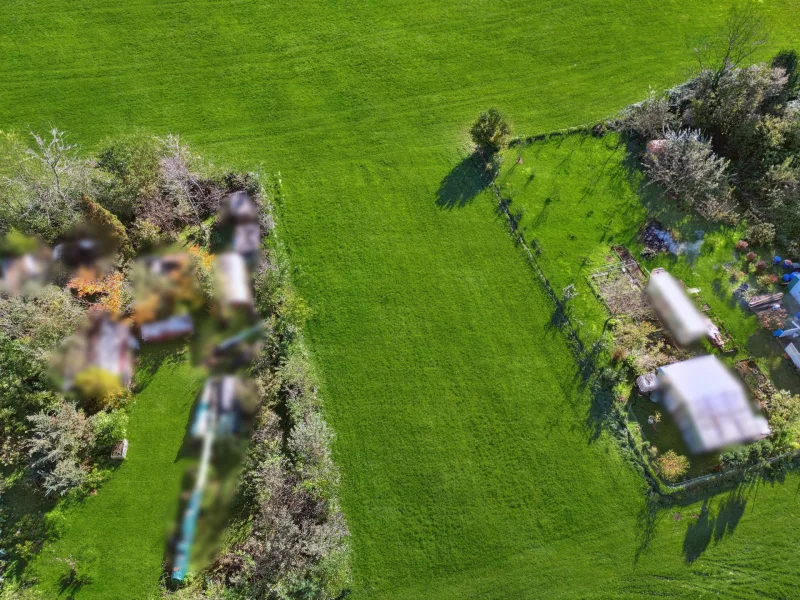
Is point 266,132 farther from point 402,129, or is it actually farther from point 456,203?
point 456,203

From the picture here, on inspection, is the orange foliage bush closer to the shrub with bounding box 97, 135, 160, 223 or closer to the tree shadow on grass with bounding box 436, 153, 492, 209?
the shrub with bounding box 97, 135, 160, 223

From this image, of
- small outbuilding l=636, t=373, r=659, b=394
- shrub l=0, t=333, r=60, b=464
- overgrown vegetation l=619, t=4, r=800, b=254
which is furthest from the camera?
overgrown vegetation l=619, t=4, r=800, b=254

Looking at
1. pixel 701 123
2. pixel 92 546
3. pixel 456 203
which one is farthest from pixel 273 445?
pixel 701 123

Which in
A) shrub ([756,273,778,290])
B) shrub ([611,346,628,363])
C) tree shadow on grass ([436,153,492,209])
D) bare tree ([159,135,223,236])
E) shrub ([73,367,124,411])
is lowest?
shrub ([611,346,628,363])

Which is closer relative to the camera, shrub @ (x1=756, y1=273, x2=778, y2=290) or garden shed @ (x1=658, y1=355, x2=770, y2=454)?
garden shed @ (x1=658, y1=355, x2=770, y2=454)

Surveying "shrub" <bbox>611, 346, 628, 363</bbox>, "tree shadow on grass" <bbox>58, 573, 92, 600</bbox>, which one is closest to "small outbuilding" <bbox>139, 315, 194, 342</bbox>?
"tree shadow on grass" <bbox>58, 573, 92, 600</bbox>

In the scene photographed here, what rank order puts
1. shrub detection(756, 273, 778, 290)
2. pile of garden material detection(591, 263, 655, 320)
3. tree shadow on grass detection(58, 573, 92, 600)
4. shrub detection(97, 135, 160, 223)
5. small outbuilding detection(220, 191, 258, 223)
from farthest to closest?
1. small outbuilding detection(220, 191, 258, 223)
2. shrub detection(97, 135, 160, 223)
3. shrub detection(756, 273, 778, 290)
4. pile of garden material detection(591, 263, 655, 320)
5. tree shadow on grass detection(58, 573, 92, 600)
